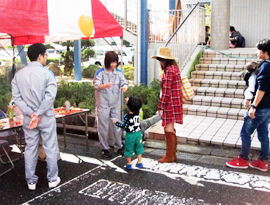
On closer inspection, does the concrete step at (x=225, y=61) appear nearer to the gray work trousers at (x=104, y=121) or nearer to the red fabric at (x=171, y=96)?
the red fabric at (x=171, y=96)

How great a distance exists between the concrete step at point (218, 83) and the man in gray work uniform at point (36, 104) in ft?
19.4

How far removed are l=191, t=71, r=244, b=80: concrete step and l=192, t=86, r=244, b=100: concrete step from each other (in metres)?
0.62

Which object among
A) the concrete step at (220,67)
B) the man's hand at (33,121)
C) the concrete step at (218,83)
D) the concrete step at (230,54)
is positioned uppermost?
the concrete step at (230,54)

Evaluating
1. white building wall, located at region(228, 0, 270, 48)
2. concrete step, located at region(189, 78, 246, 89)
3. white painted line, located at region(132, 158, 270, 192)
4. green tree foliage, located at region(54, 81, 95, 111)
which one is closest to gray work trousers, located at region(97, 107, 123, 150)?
white painted line, located at region(132, 158, 270, 192)

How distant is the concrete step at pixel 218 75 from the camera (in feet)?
30.9

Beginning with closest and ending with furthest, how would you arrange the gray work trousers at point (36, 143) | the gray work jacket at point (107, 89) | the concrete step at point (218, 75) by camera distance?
the gray work trousers at point (36, 143)
the gray work jacket at point (107, 89)
the concrete step at point (218, 75)

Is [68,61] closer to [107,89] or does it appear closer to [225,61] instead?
[225,61]

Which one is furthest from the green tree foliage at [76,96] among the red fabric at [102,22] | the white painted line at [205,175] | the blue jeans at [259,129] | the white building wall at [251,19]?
the white building wall at [251,19]

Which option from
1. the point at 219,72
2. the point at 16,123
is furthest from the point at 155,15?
the point at 16,123

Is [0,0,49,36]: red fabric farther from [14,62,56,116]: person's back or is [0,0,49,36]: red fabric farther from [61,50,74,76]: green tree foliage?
[61,50,74,76]: green tree foliage

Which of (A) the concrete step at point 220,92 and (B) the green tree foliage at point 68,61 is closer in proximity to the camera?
(A) the concrete step at point 220,92

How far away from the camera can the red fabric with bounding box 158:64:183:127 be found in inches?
209

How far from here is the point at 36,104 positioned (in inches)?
173

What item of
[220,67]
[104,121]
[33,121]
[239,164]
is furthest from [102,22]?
[220,67]
